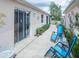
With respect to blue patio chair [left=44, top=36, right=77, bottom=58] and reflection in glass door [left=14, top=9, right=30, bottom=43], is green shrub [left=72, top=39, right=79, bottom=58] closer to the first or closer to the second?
blue patio chair [left=44, top=36, right=77, bottom=58]

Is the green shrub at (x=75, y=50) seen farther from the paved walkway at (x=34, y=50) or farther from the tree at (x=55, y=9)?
the tree at (x=55, y=9)

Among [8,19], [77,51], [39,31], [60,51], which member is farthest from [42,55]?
[39,31]

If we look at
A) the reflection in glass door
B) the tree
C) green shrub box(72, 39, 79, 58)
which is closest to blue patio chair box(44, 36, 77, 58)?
green shrub box(72, 39, 79, 58)

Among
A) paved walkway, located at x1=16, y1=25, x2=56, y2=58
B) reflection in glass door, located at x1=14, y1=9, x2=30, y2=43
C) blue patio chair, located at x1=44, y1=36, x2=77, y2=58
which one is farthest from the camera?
reflection in glass door, located at x1=14, y1=9, x2=30, y2=43

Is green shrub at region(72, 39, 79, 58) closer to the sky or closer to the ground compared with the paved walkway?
closer to the sky

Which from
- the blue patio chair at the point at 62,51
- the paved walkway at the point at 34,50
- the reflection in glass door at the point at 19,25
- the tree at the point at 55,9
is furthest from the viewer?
the reflection in glass door at the point at 19,25

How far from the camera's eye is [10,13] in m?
6.09

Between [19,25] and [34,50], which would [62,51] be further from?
[19,25]

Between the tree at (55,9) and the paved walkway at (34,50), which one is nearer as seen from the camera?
the paved walkway at (34,50)

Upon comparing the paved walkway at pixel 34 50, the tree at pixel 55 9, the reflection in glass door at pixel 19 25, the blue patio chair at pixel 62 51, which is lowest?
the paved walkway at pixel 34 50

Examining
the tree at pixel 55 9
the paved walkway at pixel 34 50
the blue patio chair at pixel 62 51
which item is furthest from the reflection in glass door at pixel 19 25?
the blue patio chair at pixel 62 51

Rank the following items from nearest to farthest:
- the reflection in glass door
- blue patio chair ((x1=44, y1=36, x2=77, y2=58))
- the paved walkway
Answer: blue patio chair ((x1=44, y1=36, x2=77, y2=58))
the paved walkway
the reflection in glass door

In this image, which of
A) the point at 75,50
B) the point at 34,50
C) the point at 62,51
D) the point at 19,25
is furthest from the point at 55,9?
the point at 75,50

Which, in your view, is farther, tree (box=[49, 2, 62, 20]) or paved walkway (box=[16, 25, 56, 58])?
tree (box=[49, 2, 62, 20])
